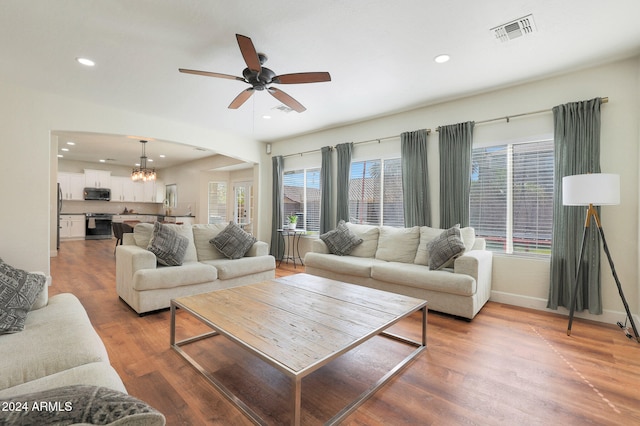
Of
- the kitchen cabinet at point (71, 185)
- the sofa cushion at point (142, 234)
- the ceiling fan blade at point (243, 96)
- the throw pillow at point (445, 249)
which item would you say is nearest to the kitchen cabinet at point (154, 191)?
the kitchen cabinet at point (71, 185)

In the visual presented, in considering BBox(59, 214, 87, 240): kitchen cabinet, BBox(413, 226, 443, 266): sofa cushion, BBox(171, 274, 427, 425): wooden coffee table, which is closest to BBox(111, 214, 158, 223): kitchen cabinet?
BBox(59, 214, 87, 240): kitchen cabinet

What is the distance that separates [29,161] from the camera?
376 cm

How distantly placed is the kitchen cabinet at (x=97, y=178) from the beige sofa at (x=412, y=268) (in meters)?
8.90

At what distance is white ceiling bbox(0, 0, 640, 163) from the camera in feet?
7.31

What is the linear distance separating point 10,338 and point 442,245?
352cm

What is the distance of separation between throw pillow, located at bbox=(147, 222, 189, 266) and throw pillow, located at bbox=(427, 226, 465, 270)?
2.96 metres

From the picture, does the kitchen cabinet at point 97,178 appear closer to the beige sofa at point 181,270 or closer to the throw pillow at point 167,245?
the beige sofa at point 181,270

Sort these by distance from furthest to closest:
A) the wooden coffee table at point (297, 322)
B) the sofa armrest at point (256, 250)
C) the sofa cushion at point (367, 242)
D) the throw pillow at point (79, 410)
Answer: the sofa cushion at point (367, 242) < the sofa armrest at point (256, 250) < the wooden coffee table at point (297, 322) < the throw pillow at point (79, 410)

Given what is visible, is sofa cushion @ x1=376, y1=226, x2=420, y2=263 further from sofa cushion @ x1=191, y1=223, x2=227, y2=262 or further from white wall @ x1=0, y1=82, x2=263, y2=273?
white wall @ x1=0, y1=82, x2=263, y2=273

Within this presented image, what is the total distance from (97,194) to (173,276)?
28.2ft

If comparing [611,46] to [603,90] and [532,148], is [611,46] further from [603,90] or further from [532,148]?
[532,148]

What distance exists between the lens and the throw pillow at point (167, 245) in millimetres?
3330

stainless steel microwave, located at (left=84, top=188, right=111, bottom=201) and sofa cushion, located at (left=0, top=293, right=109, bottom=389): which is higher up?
stainless steel microwave, located at (left=84, top=188, right=111, bottom=201)

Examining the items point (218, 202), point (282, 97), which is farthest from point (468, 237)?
point (218, 202)
